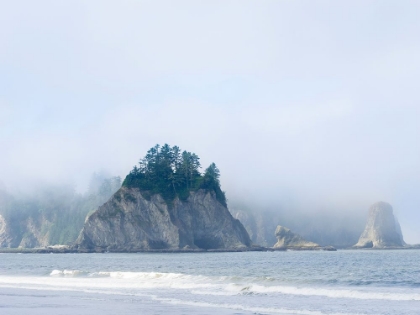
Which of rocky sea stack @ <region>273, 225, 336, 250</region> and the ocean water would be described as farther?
rocky sea stack @ <region>273, 225, 336, 250</region>

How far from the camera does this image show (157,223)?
489 feet

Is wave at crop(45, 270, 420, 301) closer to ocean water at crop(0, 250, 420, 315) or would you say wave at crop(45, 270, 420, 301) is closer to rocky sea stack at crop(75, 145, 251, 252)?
ocean water at crop(0, 250, 420, 315)

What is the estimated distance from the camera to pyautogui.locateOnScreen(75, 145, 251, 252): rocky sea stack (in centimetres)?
14775

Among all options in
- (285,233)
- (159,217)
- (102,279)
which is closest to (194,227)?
(159,217)

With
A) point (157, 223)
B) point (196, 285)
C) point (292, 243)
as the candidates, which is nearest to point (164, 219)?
point (157, 223)

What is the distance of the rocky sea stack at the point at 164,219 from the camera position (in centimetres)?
14775

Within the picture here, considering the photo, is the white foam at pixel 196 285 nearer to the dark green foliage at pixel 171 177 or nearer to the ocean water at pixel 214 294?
the ocean water at pixel 214 294

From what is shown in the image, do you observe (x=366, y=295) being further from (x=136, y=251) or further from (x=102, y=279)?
(x=136, y=251)

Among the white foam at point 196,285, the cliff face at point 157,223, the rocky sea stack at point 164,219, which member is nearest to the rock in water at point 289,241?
the rocky sea stack at point 164,219

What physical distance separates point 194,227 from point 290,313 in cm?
11915

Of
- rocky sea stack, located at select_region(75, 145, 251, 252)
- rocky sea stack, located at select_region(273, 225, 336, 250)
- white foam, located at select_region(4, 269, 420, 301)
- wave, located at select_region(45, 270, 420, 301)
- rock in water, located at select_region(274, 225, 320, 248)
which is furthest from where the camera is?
rock in water, located at select_region(274, 225, 320, 248)

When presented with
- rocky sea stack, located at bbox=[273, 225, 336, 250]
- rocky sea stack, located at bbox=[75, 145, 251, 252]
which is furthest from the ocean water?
rocky sea stack, located at bbox=[273, 225, 336, 250]

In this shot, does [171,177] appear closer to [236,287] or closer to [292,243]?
[292,243]

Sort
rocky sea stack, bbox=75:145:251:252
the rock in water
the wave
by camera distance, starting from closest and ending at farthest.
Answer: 1. the wave
2. rocky sea stack, bbox=75:145:251:252
3. the rock in water
